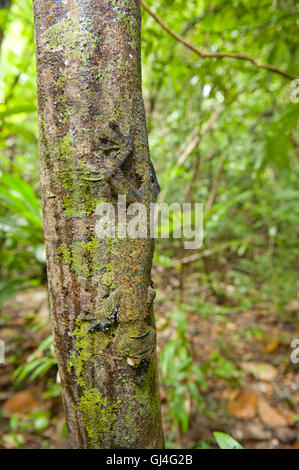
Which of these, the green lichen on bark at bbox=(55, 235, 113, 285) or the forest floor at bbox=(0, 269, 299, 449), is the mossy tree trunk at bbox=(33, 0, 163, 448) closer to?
the green lichen on bark at bbox=(55, 235, 113, 285)

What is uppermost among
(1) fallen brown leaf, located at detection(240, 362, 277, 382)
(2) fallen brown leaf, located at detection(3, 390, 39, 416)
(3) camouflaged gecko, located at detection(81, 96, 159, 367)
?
(3) camouflaged gecko, located at detection(81, 96, 159, 367)

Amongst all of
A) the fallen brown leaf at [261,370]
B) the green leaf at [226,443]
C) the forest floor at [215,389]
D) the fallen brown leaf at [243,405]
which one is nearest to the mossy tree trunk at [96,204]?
the green leaf at [226,443]

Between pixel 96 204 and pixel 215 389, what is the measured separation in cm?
298

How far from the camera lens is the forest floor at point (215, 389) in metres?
2.53

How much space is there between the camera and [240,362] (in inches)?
140

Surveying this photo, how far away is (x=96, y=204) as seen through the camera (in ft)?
2.77

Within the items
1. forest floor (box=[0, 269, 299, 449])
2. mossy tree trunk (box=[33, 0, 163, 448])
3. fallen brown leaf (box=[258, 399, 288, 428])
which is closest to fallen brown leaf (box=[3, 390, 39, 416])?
forest floor (box=[0, 269, 299, 449])

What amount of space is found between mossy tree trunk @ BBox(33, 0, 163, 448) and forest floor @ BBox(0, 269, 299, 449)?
911mm

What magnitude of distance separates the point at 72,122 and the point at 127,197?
257mm

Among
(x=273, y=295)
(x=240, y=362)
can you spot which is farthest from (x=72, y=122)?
(x=273, y=295)

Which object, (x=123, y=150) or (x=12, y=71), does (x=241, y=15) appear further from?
(x=12, y=71)

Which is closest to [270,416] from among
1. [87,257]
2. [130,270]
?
[130,270]

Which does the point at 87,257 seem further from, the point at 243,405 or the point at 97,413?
the point at 243,405

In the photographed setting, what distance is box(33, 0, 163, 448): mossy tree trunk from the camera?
2.64ft
